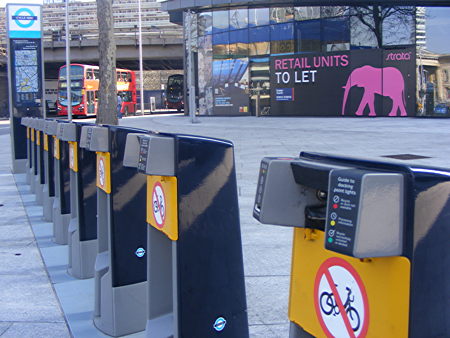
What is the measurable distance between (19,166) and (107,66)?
19.1 feet

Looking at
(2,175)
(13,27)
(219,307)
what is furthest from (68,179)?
(13,27)

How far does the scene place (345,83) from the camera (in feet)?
102

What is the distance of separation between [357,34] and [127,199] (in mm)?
27766

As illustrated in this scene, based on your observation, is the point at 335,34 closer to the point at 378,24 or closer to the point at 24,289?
the point at 378,24

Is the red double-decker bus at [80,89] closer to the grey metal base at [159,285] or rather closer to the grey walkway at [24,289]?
the grey walkway at [24,289]

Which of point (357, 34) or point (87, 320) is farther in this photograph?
point (357, 34)

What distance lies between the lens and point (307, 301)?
219 cm

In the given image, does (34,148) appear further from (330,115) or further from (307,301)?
(330,115)

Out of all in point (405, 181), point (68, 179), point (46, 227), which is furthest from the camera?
point (46, 227)

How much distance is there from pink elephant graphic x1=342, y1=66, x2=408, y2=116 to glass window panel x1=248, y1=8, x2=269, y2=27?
595 cm

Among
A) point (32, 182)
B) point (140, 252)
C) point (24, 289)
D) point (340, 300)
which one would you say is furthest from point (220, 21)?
point (340, 300)

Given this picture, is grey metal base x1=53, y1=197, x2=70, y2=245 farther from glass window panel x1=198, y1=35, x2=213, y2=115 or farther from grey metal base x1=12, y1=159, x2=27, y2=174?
glass window panel x1=198, y1=35, x2=213, y2=115

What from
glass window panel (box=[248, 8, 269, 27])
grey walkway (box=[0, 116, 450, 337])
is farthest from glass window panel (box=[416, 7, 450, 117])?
grey walkway (box=[0, 116, 450, 337])

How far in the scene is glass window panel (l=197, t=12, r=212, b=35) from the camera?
119 ft
